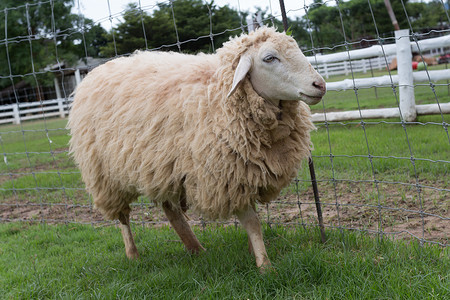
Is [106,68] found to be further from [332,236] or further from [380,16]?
[380,16]

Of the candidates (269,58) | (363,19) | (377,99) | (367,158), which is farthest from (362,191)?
(363,19)

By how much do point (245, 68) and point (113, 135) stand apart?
1274 mm

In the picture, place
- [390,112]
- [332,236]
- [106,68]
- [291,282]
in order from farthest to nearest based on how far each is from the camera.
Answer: [390,112] → [106,68] → [332,236] → [291,282]

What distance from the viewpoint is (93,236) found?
4.51m

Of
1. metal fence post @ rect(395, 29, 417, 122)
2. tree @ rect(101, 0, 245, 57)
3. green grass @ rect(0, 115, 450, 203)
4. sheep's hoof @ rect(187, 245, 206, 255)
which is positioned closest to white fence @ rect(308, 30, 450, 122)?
metal fence post @ rect(395, 29, 417, 122)

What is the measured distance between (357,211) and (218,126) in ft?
5.83

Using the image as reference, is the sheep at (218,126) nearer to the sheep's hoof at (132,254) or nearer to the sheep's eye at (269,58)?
the sheep's eye at (269,58)

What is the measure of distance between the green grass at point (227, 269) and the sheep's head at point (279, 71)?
1092mm

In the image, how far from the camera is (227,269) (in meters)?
3.18

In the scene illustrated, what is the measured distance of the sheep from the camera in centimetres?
291

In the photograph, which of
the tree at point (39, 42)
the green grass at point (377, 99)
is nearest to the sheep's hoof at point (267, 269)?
the green grass at point (377, 99)

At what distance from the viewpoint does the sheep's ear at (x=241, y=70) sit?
2.82 metres

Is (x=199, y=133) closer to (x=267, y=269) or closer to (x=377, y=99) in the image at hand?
(x=267, y=269)

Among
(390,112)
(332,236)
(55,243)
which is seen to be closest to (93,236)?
(55,243)
